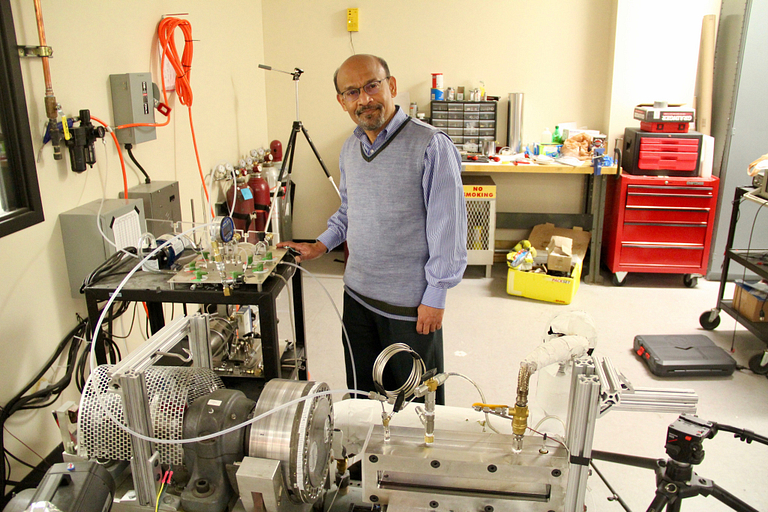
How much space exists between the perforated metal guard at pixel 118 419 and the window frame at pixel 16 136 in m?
1.07

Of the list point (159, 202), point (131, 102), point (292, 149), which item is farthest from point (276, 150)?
point (131, 102)

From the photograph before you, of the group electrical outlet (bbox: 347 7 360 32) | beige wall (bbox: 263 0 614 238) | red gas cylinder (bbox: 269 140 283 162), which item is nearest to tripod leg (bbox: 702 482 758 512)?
beige wall (bbox: 263 0 614 238)

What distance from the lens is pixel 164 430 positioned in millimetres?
1042

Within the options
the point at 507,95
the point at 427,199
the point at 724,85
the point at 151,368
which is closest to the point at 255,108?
the point at 507,95

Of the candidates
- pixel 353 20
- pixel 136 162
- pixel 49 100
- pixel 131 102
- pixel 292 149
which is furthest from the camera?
pixel 353 20

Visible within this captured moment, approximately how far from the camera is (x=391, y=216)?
1825mm

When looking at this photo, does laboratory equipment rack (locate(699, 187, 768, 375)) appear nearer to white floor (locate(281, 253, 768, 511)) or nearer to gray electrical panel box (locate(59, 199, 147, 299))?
white floor (locate(281, 253, 768, 511))

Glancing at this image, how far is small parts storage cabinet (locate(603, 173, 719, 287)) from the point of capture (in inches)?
156

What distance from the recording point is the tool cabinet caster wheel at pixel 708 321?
3375mm

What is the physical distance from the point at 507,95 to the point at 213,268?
11.6 feet

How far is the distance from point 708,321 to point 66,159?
3347mm

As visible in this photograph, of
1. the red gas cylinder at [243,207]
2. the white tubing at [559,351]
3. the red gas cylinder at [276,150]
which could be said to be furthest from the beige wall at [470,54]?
the white tubing at [559,351]

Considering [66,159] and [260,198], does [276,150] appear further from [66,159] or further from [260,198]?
[66,159]

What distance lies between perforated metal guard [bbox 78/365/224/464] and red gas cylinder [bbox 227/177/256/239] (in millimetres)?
2690
